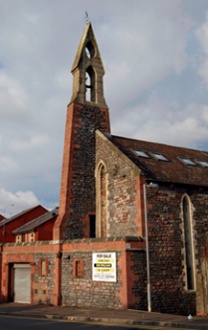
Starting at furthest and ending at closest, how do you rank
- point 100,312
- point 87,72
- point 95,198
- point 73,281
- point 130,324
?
point 87,72 → point 95,198 → point 73,281 → point 100,312 → point 130,324

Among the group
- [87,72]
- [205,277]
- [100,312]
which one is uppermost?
[87,72]

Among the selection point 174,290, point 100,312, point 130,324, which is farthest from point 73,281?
point 130,324

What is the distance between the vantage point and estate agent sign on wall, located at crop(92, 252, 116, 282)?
18.3 m

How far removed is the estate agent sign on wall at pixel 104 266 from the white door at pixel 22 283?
6.18m

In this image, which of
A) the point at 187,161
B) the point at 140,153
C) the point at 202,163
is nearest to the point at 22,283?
the point at 140,153

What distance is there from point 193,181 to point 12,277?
13665mm

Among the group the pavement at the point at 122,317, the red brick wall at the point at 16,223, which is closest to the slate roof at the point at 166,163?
the pavement at the point at 122,317

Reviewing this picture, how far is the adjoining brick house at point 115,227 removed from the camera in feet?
59.5

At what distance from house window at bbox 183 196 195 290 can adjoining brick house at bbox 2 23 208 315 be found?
52mm

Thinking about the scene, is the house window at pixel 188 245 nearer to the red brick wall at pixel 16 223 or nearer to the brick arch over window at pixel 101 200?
the brick arch over window at pixel 101 200

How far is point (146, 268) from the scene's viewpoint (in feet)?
59.7

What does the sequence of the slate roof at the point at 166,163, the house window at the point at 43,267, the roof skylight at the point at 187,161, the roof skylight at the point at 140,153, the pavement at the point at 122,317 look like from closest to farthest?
the pavement at the point at 122,317, the slate roof at the point at 166,163, the house window at the point at 43,267, the roof skylight at the point at 140,153, the roof skylight at the point at 187,161

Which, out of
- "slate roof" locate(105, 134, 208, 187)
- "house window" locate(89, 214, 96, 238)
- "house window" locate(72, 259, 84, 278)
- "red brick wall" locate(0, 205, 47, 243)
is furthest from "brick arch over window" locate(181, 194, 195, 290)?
"red brick wall" locate(0, 205, 47, 243)

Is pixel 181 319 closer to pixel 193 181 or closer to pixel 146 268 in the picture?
pixel 146 268
